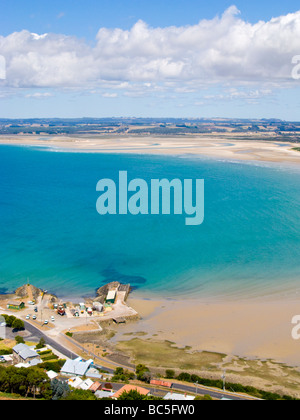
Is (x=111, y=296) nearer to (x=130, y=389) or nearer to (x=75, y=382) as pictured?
(x=75, y=382)

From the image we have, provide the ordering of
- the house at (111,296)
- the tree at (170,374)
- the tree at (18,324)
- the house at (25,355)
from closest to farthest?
the tree at (170,374) → the house at (25,355) → the tree at (18,324) → the house at (111,296)

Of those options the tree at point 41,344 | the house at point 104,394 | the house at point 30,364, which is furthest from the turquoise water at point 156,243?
the house at point 104,394

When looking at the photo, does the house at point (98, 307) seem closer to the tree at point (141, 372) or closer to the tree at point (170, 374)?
the tree at point (141, 372)

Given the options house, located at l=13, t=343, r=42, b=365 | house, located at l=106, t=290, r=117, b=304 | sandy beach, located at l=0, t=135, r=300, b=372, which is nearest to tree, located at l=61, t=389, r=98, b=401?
house, located at l=13, t=343, r=42, b=365

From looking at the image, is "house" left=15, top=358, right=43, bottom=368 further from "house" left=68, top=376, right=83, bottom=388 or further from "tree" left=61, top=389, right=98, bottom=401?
"tree" left=61, top=389, right=98, bottom=401

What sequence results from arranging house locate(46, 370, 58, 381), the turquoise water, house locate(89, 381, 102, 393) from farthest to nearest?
1. the turquoise water
2. house locate(46, 370, 58, 381)
3. house locate(89, 381, 102, 393)
